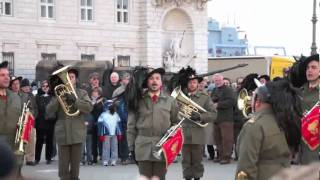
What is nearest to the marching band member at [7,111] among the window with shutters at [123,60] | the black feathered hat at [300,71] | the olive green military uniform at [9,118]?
the olive green military uniform at [9,118]

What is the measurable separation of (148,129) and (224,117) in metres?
7.34

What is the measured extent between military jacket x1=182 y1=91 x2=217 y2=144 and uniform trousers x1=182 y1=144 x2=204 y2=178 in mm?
120

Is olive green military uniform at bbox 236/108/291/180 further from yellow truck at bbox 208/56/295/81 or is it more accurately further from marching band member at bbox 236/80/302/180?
yellow truck at bbox 208/56/295/81

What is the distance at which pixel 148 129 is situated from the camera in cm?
832

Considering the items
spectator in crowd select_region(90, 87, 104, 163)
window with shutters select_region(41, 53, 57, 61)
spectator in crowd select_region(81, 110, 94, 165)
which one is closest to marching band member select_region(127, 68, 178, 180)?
spectator in crowd select_region(81, 110, 94, 165)

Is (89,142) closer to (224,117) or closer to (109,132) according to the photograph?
(109,132)

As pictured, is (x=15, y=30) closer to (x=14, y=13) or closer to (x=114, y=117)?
(x=14, y=13)

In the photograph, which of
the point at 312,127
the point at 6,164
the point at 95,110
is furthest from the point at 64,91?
the point at 6,164

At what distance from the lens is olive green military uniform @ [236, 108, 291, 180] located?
5676mm

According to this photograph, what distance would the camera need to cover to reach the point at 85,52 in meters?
46.0

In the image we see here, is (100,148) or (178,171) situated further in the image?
(100,148)

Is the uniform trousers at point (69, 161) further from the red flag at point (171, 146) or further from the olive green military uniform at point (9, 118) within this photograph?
the red flag at point (171, 146)

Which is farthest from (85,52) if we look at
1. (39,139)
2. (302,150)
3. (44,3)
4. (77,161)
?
(302,150)

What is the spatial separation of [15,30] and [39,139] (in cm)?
2875
